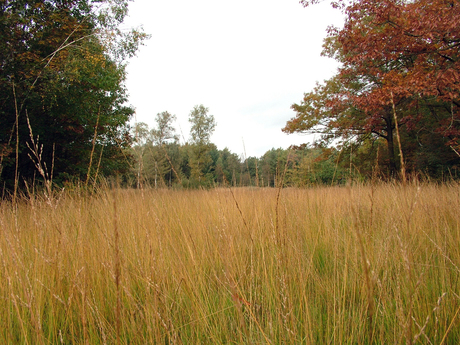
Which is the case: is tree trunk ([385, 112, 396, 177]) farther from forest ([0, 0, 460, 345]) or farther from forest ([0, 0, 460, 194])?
forest ([0, 0, 460, 194])

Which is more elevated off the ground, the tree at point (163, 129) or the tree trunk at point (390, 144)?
the tree at point (163, 129)

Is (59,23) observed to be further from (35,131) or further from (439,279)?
(439,279)

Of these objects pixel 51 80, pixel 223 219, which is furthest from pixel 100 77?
pixel 223 219

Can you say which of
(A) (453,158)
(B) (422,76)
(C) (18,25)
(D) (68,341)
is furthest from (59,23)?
(A) (453,158)

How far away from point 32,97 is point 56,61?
49.9 inches

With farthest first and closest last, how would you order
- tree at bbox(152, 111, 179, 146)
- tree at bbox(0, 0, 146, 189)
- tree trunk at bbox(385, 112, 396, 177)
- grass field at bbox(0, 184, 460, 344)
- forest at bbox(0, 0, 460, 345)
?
1. tree at bbox(152, 111, 179, 146)
2. tree trunk at bbox(385, 112, 396, 177)
3. tree at bbox(0, 0, 146, 189)
4. forest at bbox(0, 0, 460, 345)
5. grass field at bbox(0, 184, 460, 344)

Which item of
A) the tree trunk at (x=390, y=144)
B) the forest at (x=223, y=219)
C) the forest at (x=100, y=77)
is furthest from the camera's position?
the tree trunk at (x=390, y=144)

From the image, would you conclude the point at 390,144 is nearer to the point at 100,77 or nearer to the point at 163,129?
the point at 100,77

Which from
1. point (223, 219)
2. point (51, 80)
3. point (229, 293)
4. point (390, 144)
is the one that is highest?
point (51, 80)

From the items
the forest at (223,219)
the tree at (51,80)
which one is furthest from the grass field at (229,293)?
the tree at (51,80)

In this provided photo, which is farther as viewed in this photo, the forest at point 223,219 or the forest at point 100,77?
the forest at point 100,77

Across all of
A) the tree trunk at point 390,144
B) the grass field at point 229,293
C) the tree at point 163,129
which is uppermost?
the tree at point 163,129

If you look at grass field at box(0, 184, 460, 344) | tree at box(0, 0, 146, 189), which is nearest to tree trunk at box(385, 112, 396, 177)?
grass field at box(0, 184, 460, 344)

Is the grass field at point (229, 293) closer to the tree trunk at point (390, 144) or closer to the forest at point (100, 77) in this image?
the forest at point (100, 77)
